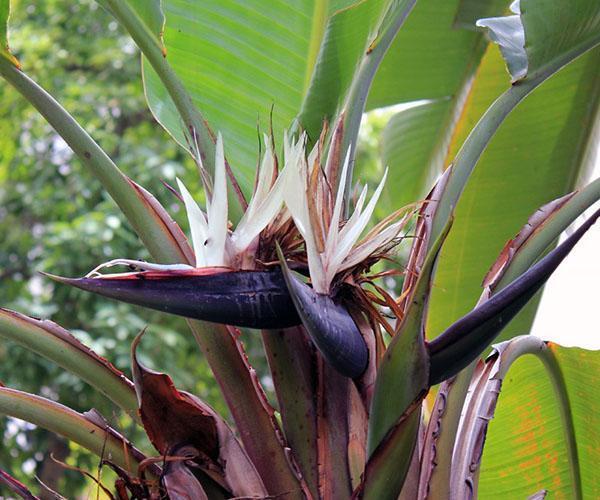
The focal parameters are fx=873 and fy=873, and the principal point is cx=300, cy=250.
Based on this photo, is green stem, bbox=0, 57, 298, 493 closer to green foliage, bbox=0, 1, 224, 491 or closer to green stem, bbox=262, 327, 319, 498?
green stem, bbox=262, 327, 319, 498

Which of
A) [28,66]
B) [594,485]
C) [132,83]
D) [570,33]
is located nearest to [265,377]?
[132,83]

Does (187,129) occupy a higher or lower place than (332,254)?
higher

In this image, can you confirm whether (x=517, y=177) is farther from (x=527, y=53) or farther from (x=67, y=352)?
(x=67, y=352)

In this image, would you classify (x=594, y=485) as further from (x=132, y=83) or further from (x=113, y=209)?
(x=132, y=83)

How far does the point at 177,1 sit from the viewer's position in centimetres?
114

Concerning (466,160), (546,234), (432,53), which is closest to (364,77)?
(466,160)

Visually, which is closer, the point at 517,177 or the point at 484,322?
the point at 484,322

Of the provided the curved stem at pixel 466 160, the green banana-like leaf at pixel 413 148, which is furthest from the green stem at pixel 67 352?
the green banana-like leaf at pixel 413 148

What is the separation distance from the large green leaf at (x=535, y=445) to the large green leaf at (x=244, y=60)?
1.51 ft

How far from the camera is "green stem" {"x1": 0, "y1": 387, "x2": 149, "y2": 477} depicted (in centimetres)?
79

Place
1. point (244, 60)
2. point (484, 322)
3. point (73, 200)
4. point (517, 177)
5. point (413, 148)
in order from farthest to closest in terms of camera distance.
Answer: point (73, 200), point (413, 148), point (517, 177), point (244, 60), point (484, 322)

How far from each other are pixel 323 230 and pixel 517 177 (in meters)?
0.82

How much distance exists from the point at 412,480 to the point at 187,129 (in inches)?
18.3

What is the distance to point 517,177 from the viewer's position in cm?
148
